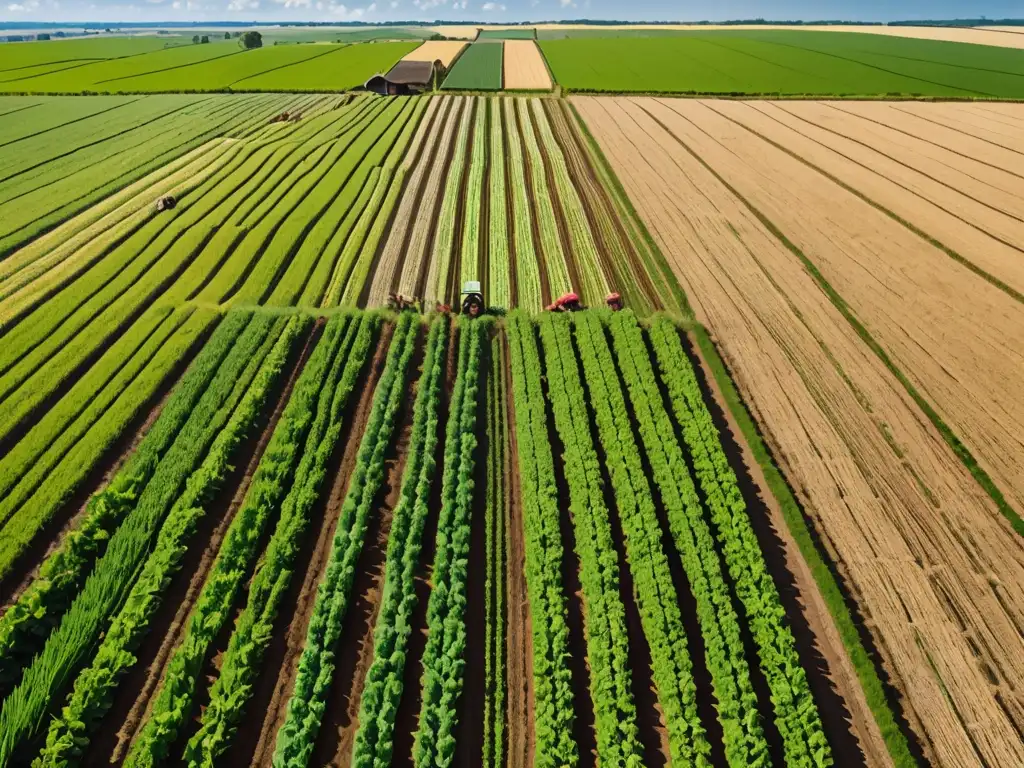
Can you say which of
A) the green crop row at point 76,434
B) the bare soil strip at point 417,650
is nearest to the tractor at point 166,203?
the green crop row at point 76,434

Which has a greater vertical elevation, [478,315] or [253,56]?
[253,56]

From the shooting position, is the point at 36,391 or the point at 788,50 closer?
the point at 36,391

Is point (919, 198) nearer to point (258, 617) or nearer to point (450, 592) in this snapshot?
point (450, 592)

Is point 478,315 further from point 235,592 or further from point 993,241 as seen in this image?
point 993,241

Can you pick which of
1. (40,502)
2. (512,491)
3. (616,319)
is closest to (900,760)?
(512,491)

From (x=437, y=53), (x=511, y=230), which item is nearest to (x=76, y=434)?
(x=511, y=230)

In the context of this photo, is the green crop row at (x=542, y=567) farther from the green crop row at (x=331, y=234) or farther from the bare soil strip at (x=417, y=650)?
the green crop row at (x=331, y=234)

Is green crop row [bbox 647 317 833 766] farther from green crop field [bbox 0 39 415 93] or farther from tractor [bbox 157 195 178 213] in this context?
green crop field [bbox 0 39 415 93]

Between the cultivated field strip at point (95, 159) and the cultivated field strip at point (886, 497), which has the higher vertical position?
the cultivated field strip at point (95, 159)
